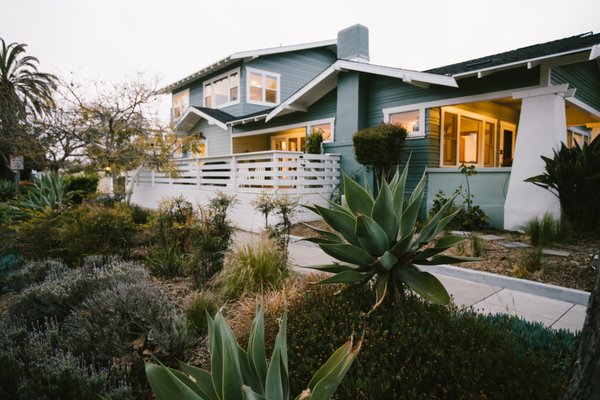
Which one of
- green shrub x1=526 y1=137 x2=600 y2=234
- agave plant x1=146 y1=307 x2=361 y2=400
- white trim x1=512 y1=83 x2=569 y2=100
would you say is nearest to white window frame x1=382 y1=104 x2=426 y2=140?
white trim x1=512 y1=83 x2=569 y2=100

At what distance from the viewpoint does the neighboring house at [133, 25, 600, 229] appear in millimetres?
7531

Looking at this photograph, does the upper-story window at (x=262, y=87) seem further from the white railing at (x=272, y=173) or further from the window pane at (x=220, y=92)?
the white railing at (x=272, y=173)

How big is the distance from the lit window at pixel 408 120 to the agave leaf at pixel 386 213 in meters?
8.00

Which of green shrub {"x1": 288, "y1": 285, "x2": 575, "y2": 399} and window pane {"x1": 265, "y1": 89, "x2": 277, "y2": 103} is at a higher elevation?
window pane {"x1": 265, "y1": 89, "x2": 277, "y2": 103}

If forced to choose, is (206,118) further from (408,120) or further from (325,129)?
(408,120)

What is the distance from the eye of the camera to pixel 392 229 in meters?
2.73

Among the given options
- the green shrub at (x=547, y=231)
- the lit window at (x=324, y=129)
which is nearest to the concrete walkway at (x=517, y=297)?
the green shrub at (x=547, y=231)

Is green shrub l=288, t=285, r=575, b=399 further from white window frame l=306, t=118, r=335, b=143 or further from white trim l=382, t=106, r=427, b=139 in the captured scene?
white window frame l=306, t=118, r=335, b=143

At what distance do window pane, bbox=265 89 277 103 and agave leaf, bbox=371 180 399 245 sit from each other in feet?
53.0

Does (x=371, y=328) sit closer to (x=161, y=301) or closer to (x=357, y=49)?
(x=161, y=301)

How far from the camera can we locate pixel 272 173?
951 centimetres

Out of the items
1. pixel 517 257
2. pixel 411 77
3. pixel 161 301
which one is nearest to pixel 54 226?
pixel 161 301

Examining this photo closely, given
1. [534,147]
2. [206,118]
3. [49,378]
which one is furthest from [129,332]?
[206,118]

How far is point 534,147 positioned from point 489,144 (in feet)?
19.1
